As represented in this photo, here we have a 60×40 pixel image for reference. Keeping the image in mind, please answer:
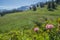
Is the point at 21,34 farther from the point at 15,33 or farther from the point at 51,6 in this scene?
the point at 51,6

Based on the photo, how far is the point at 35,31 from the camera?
890cm

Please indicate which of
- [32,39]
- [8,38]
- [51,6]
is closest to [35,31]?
[32,39]

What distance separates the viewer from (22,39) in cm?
838

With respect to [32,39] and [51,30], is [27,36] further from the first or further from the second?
[51,30]

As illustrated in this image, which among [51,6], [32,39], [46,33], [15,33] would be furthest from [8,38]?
[51,6]

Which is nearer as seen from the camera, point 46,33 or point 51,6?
point 46,33

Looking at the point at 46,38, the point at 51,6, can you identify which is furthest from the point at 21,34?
the point at 51,6

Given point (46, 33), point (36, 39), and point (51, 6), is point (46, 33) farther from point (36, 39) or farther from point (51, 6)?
point (51, 6)

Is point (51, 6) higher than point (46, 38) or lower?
lower

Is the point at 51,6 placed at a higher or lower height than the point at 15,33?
lower

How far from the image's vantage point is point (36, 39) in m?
8.52

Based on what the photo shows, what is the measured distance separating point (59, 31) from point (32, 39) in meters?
1.00

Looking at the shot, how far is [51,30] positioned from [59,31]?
29 centimetres

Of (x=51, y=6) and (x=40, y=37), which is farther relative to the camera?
(x=51, y=6)
